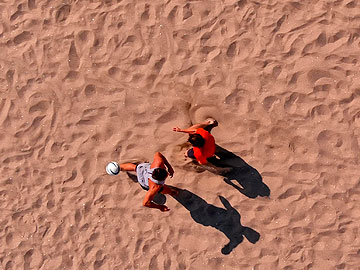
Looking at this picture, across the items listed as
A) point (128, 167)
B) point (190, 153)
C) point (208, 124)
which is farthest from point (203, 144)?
point (128, 167)

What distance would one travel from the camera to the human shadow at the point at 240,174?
609 centimetres

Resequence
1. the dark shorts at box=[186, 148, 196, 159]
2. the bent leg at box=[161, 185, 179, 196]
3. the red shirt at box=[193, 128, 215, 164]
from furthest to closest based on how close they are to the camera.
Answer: the dark shorts at box=[186, 148, 196, 159], the bent leg at box=[161, 185, 179, 196], the red shirt at box=[193, 128, 215, 164]

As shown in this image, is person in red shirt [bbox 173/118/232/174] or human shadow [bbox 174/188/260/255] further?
human shadow [bbox 174/188/260/255]

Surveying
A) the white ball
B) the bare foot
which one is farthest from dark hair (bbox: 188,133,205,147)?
the white ball

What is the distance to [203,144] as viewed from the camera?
5.36 m

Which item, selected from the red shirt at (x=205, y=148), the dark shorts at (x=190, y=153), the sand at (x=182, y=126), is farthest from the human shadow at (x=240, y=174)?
the red shirt at (x=205, y=148)

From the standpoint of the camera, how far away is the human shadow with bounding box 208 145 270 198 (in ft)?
20.0

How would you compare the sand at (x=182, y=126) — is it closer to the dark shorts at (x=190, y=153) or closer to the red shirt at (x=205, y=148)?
the dark shorts at (x=190, y=153)

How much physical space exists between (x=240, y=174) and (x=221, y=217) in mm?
759

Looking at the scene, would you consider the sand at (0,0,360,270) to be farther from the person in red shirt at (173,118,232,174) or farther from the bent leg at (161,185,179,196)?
the bent leg at (161,185,179,196)

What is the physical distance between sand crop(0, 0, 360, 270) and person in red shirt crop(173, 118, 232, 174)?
0.18 meters

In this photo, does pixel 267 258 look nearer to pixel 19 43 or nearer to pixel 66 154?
pixel 66 154

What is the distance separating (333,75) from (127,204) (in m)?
3.91

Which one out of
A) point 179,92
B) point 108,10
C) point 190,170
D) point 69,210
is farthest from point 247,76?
point 69,210
